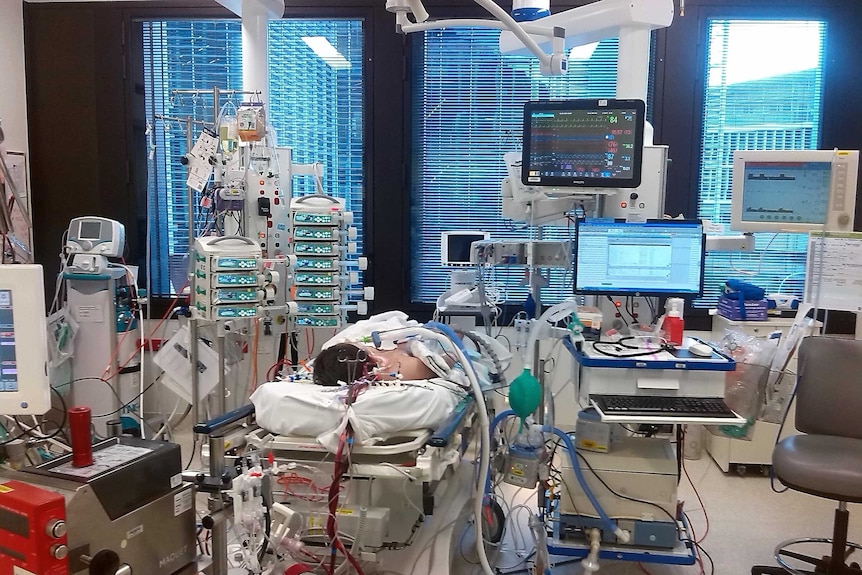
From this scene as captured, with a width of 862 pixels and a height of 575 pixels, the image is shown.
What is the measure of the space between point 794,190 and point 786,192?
32mm

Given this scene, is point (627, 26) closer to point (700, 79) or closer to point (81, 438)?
point (700, 79)

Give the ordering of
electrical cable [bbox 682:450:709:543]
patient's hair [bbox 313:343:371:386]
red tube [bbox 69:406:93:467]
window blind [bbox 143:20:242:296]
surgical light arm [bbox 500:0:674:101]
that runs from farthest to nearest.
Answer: window blind [bbox 143:20:242:296] → electrical cable [bbox 682:450:709:543] → surgical light arm [bbox 500:0:674:101] → patient's hair [bbox 313:343:371:386] → red tube [bbox 69:406:93:467]

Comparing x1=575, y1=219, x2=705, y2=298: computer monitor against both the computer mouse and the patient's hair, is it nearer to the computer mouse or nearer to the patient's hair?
the computer mouse

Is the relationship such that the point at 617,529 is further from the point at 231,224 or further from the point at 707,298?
the point at 231,224

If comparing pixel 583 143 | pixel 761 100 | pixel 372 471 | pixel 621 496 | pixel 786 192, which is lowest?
pixel 621 496

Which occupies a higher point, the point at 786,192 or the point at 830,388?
the point at 786,192

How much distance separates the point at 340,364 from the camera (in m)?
2.06

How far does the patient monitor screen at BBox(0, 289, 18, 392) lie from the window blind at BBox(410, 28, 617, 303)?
2.76m

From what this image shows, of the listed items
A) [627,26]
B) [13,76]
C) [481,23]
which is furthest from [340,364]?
[13,76]

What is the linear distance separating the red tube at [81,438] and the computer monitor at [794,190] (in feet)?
8.44

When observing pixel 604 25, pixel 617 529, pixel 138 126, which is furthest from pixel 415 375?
pixel 138 126

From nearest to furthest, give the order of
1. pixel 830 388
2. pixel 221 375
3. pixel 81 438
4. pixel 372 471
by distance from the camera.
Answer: pixel 81 438, pixel 372 471, pixel 830 388, pixel 221 375

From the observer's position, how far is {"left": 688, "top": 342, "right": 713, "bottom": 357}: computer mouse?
2385 mm

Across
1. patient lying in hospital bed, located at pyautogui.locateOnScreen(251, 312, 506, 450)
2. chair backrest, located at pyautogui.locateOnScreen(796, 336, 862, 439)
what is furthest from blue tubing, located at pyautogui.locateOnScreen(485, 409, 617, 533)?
chair backrest, located at pyautogui.locateOnScreen(796, 336, 862, 439)
